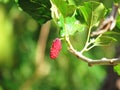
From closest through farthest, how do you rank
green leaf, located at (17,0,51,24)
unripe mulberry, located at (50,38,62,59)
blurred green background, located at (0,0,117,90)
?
unripe mulberry, located at (50,38,62,59)
green leaf, located at (17,0,51,24)
blurred green background, located at (0,0,117,90)

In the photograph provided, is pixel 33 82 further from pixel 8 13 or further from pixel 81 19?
pixel 81 19

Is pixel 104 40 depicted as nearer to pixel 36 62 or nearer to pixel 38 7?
pixel 38 7

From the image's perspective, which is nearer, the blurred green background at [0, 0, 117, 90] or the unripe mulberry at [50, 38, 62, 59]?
the unripe mulberry at [50, 38, 62, 59]

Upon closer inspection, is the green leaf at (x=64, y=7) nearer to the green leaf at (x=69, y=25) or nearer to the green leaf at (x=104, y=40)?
the green leaf at (x=69, y=25)

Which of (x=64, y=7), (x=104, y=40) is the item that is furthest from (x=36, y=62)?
(x=64, y=7)

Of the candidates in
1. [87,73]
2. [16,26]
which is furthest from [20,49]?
[87,73]

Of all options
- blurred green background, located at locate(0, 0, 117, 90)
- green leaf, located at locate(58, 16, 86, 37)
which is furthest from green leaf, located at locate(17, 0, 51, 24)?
blurred green background, located at locate(0, 0, 117, 90)

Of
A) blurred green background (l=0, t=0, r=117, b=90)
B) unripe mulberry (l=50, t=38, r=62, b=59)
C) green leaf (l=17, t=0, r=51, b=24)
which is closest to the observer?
unripe mulberry (l=50, t=38, r=62, b=59)

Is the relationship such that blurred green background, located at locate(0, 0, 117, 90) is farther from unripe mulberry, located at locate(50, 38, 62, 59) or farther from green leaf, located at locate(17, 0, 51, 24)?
unripe mulberry, located at locate(50, 38, 62, 59)
